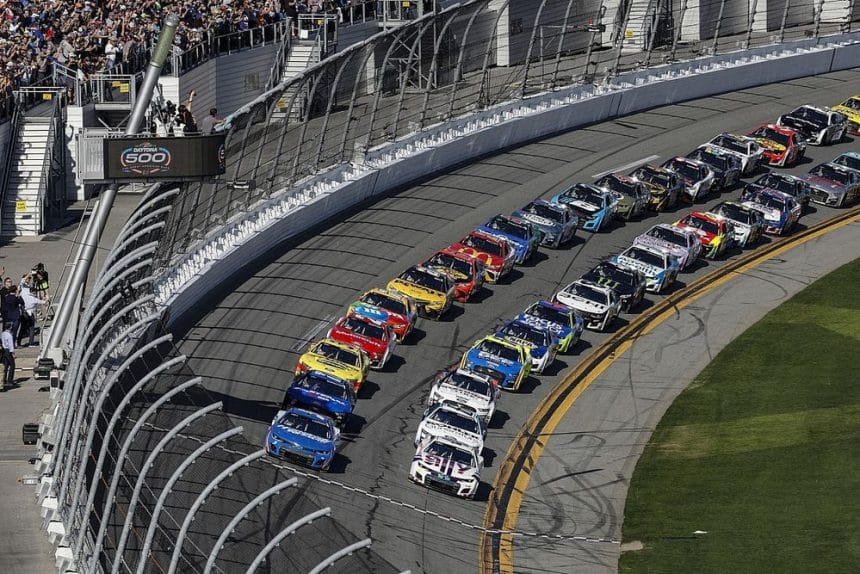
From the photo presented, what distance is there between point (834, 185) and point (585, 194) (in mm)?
9309

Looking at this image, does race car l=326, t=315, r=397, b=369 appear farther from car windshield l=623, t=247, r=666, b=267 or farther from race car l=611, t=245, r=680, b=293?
car windshield l=623, t=247, r=666, b=267

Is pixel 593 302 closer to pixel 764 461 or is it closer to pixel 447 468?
pixel 764 461

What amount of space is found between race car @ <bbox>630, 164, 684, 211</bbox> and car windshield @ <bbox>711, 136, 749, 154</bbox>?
4057 mm

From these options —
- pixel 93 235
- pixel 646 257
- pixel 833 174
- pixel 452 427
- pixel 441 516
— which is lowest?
pixel 441 516

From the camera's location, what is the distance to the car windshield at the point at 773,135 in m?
57.8

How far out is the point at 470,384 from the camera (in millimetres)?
38406

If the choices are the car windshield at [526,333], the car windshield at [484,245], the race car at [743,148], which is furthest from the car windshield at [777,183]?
the car windshield at [526,333]

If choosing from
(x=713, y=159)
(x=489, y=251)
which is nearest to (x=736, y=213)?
(x=713, y=159)

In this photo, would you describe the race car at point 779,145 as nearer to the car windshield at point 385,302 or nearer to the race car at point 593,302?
the race car at point 593,302

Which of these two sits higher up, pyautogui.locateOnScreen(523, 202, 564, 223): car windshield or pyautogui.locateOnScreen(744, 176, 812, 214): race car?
pyautogui.locateOnScreen(523, 202, 564, 223): car windshield

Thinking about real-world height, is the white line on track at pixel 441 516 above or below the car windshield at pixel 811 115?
below

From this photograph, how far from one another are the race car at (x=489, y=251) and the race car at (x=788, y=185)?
11.0m

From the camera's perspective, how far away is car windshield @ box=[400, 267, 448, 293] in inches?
1709

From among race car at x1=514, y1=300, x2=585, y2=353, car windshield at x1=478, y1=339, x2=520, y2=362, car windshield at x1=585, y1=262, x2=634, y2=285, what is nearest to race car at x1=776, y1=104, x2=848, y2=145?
car windshield at x1=585, y1=262, x2=634, y2=285
